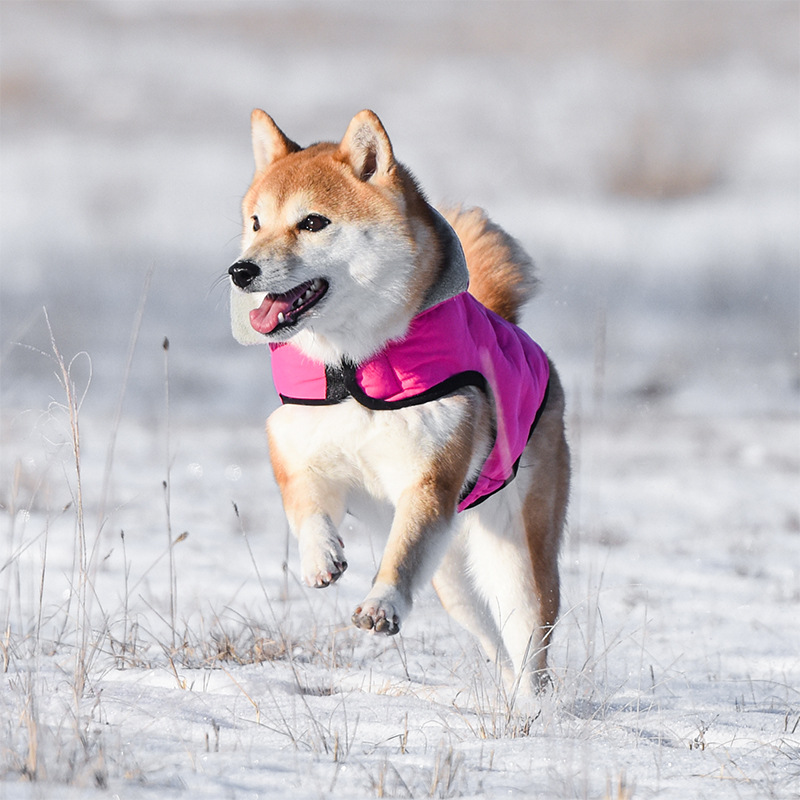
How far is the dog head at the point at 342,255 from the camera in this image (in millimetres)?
2994

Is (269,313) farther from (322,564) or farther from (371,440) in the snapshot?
(322,564)

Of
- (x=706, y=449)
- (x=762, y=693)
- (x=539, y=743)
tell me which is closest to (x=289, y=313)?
(x=539, y=743)

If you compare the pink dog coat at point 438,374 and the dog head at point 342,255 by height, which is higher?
the dog head at point 342,255

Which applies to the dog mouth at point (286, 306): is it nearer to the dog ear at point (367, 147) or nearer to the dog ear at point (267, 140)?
the dog ear at point (367, 147)

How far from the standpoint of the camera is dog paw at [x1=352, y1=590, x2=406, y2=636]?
8.07 ft

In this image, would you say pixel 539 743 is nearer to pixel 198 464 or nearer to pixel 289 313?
pixel 289 313

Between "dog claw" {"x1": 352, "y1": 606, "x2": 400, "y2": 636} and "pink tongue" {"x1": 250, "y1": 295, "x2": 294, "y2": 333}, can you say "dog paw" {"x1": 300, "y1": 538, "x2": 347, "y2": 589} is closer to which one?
"dog claw" {"x1": 352, "y1": 606, "x2": 400, "y2": 636}

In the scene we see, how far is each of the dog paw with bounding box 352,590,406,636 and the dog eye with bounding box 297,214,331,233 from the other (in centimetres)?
117

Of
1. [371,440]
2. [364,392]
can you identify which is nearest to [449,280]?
[364,392]

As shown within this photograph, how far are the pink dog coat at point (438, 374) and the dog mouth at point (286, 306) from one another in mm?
205

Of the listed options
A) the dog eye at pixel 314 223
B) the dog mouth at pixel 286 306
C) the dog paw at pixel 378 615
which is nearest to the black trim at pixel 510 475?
the dog paw at pixel 378 615

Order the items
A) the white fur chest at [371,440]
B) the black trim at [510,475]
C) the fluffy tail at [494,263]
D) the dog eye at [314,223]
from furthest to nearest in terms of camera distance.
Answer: the fluffy tail at [494,263], the black trim at [510,475], the dog eye at [314,223], the white fur chest at [371,440]

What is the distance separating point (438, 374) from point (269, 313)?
1.78 ft

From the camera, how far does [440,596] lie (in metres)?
3.79
